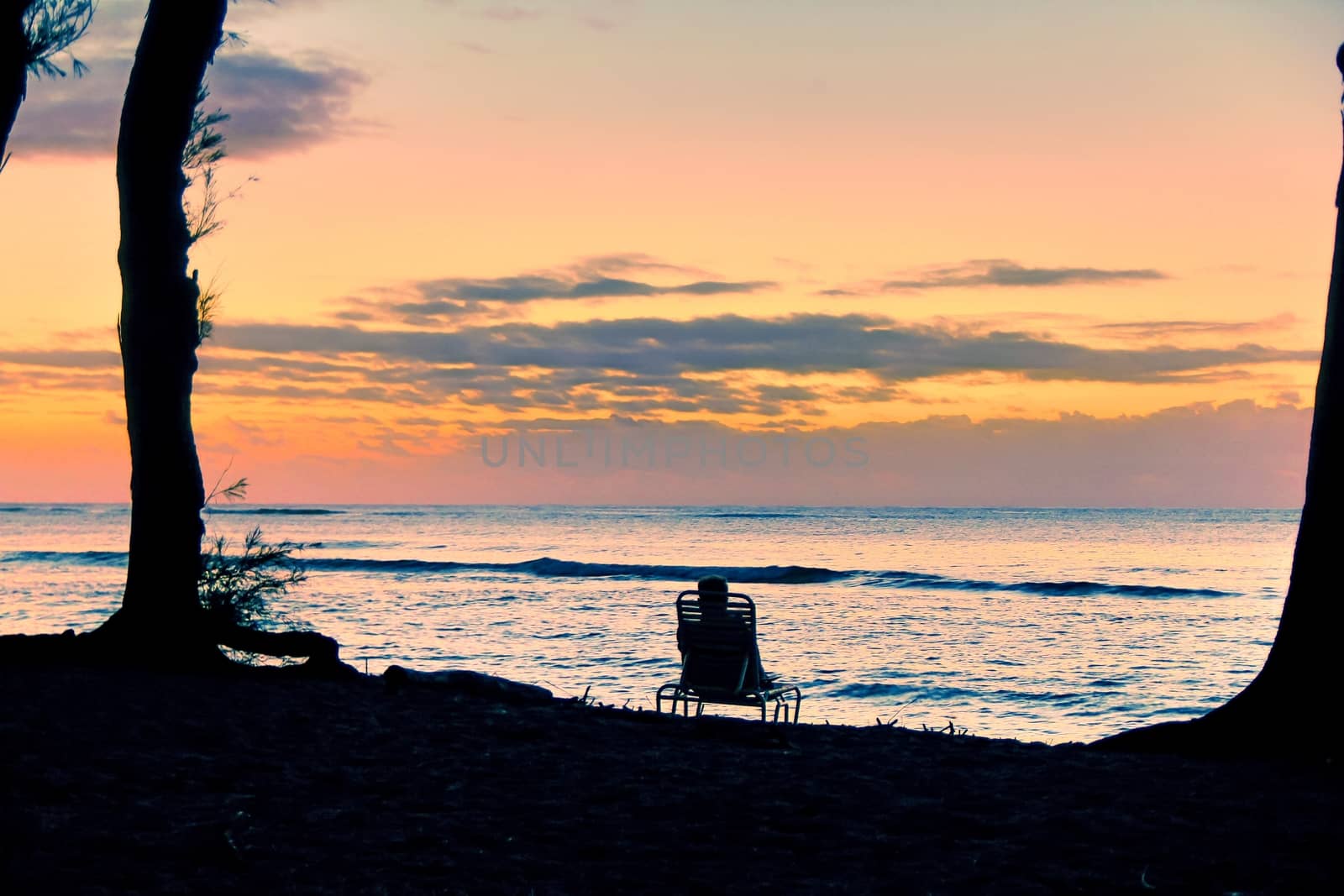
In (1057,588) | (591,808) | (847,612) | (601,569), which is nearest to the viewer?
(591,808)

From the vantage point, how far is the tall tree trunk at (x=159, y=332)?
27.4 ft

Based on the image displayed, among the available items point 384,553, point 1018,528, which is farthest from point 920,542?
point 384,553

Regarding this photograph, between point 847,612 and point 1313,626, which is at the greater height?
point 1313,626

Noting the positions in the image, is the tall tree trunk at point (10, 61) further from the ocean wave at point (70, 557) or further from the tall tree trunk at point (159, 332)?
the ocean wave at point (70, 557)

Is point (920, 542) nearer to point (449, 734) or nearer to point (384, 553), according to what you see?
point (384, 553)

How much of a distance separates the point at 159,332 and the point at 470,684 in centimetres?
350

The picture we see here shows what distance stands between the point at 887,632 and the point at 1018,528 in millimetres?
52737

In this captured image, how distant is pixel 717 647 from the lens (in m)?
8.99

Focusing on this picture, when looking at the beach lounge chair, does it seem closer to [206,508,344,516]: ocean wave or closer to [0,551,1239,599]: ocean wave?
[0,551,1239,599]: ocean wave

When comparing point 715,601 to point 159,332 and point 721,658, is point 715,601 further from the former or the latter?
point 159,332

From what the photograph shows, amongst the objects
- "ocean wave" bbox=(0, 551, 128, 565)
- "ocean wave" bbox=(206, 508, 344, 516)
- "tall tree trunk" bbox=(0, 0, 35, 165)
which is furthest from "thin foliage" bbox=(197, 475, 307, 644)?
"ocean wave" bbox=(206, 508, 344, 516)

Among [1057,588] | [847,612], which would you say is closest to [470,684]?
[847,612]

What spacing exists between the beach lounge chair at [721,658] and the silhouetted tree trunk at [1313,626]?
3144mm

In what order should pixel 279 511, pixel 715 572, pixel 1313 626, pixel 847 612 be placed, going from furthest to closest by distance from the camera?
pixel 279 511, pixel 715 572, pixel 847 612, pixel 1313 626
